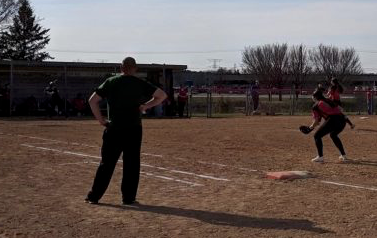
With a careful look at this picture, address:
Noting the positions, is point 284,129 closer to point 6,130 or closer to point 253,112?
point 6,130

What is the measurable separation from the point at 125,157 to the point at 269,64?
229 feet

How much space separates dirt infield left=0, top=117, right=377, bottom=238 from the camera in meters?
6.58

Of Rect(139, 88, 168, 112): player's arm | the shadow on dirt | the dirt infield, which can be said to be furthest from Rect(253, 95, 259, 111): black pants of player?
the shadow on dirt

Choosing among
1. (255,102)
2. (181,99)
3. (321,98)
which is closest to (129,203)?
(321,98)

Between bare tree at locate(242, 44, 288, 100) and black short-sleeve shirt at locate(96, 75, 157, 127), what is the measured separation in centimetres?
6481

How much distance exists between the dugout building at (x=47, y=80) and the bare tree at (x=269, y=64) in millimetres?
40926

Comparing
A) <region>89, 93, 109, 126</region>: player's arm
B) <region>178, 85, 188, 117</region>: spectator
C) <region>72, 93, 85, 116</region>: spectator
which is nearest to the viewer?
<region>89, 93, 109, 126</region>: player's arm

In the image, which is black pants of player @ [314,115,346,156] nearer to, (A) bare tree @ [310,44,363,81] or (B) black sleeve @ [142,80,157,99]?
(B) black sleeve @ [142,80,157,99]

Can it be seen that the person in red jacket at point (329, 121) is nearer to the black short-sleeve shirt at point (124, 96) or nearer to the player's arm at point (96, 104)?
the black short-sleeve shirt at point (124, 96)

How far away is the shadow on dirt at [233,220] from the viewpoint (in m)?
6.62

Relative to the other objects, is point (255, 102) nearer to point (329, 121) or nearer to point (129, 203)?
point (329, 121)

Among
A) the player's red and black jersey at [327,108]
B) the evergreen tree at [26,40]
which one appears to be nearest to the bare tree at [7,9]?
the evergreen tree at [26,40]

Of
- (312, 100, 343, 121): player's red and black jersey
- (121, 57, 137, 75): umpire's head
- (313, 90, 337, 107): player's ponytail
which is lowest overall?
(312, 100, 343, 121): player's red and black jersey

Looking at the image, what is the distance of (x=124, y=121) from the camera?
7766 mm
